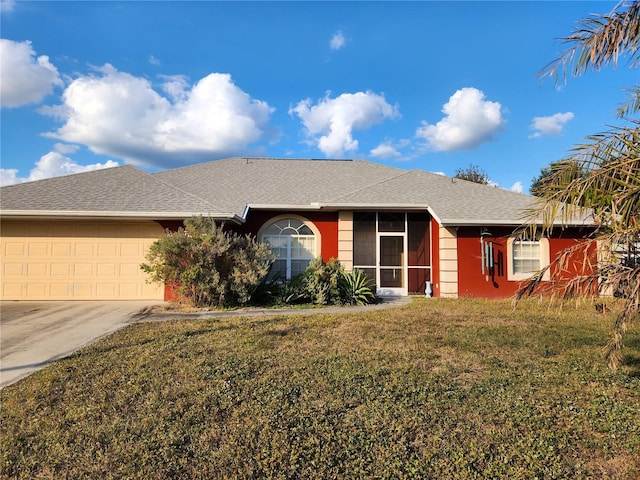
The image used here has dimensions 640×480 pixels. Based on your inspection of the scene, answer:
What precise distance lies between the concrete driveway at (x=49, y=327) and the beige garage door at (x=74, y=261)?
0.57m

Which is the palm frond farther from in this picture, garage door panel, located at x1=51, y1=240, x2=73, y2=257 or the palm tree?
garage door panel, located at x1=51, y1=240, x2=73, y2=257

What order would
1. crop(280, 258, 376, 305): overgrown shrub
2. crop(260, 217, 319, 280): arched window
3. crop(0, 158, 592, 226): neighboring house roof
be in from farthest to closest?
crop(260, 217, 319, 280): arched window
crop(0, 158, 592, 226): neighboring house roof
crop(280, 258, 376, 305): overgrown shrub

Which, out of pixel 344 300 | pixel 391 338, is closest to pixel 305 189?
pixel 344 300

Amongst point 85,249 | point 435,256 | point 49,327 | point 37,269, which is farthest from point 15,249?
point 435,256

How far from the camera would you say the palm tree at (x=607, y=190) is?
385cm

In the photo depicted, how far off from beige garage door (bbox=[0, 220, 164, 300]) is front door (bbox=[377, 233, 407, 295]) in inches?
311

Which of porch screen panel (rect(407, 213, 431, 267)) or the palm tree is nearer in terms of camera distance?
the palm tree

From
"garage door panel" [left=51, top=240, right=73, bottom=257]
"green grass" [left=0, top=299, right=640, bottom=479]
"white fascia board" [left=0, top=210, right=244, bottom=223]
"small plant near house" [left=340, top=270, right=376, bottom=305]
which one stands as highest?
"white fascia board" [left=0, top=210, right=244, bottom=223]

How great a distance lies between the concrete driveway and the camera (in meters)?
6.39

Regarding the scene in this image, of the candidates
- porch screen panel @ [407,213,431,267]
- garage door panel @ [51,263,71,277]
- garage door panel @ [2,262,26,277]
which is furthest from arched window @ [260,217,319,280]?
garage door panel @ [2,262,26,277]

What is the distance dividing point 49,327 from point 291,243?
794 centimetres

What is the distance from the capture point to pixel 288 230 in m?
14.6

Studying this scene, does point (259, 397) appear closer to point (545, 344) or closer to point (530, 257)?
point (545, 344)

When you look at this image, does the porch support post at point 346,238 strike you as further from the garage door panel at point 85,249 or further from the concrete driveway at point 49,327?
the garage door panel at point 85,249
